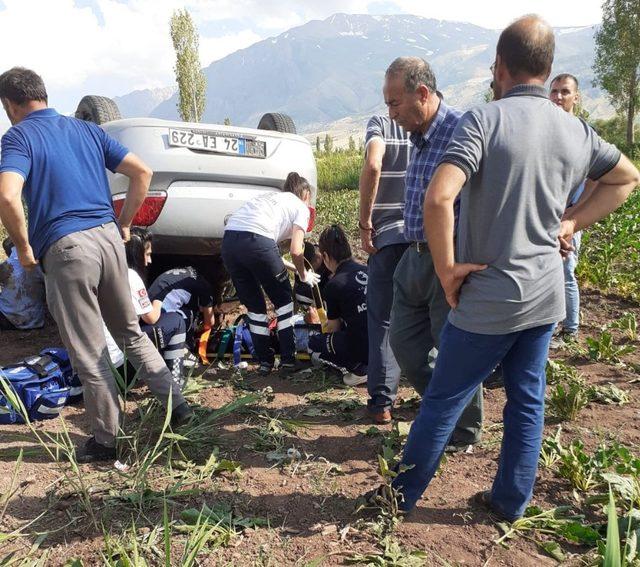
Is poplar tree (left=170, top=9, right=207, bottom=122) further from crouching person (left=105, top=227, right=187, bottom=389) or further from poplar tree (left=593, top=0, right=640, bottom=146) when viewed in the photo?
crouching person (left=105, top=227, right=187, bottom=389)

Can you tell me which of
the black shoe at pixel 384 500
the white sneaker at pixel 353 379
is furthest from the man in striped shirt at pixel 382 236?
the black shoe at pixel 384 500

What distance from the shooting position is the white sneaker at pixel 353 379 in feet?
14.0

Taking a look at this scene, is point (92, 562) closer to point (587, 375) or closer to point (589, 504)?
point (589, 504)

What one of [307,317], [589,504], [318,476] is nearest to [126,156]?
[318,476]

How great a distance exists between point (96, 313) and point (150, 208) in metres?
1.87

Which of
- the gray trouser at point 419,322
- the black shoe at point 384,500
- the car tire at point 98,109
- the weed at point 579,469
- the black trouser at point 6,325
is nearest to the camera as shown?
the black shoe at point 384,500

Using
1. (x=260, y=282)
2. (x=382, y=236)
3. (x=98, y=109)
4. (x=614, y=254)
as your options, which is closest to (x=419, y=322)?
(x=382, y=236)

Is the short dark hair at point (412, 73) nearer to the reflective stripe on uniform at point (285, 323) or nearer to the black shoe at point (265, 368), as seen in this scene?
the reflective stripe on uniform at point (285, 323)

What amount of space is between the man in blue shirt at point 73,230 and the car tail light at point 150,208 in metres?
1.49

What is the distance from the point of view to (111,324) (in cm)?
310

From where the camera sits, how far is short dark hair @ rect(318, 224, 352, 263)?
4395mm

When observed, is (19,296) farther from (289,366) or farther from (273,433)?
(273,433)

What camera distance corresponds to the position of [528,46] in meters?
1.92

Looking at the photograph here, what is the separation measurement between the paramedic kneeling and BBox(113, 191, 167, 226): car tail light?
71 centimetres
